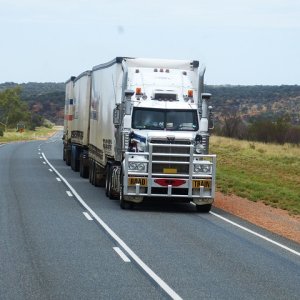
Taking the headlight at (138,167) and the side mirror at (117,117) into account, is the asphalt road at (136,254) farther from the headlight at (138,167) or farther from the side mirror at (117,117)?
the side mirror at (117,117)

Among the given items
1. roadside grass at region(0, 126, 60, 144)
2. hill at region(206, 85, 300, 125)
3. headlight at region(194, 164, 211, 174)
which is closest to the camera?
headlight at region(194, 164, 211, 174)

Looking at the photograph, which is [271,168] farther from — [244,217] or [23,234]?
[23,234]

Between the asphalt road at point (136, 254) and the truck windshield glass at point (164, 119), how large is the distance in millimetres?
2210

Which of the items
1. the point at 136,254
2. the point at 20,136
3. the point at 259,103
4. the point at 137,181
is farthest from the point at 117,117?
the point at 259,103

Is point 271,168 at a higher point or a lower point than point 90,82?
lower

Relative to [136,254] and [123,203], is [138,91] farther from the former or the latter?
[136,254]

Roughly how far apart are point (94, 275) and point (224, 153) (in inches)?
1914

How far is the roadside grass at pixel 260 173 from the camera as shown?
2668 cm

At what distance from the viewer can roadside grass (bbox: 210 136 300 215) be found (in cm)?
2668

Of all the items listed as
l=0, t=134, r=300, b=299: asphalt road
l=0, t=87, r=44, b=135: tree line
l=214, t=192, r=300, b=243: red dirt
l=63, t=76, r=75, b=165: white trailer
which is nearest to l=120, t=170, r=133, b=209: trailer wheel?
l=0, t=134, r=300, b=299: asphalt road

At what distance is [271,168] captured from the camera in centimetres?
4578

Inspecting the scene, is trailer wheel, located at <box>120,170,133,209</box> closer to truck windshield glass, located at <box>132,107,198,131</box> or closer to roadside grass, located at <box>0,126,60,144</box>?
truck windshield glass, located at <box>132,107,198,131</box>

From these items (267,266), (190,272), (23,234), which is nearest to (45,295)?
(190,272)

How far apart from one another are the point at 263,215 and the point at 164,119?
3.68 meters
